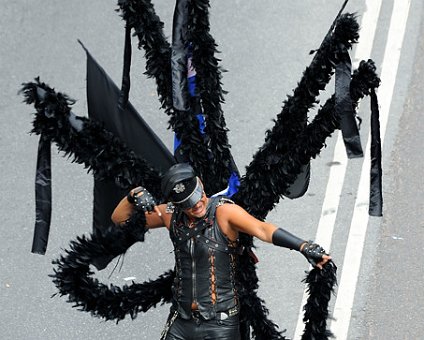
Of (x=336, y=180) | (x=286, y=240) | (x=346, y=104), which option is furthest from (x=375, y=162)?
(x=336, y=180)

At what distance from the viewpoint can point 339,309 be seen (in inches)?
331

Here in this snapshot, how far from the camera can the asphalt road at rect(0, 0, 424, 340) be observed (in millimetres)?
8508

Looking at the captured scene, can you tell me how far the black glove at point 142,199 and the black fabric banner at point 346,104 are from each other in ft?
3.96

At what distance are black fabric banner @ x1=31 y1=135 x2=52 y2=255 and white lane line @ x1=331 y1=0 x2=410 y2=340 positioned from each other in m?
2.47

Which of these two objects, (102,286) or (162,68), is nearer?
(162,68)

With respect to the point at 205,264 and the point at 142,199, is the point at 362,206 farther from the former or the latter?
the point at 142,199

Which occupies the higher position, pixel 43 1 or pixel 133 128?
pixel 43 1

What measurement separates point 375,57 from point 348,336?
114 inches

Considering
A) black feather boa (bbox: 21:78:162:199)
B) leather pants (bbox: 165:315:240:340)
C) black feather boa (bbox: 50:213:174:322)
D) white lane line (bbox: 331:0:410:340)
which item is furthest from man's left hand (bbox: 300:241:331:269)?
white lane line (bbox: 331:0:410:340)

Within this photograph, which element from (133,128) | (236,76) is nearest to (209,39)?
(133,128)

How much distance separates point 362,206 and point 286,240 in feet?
9.18

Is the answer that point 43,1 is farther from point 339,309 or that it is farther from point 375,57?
point 339,309

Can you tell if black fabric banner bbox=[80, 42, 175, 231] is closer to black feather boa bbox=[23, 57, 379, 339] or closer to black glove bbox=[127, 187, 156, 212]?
black feather boa bbox=[23, 57, 379, 339]

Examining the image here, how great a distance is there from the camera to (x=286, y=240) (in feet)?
21.0
